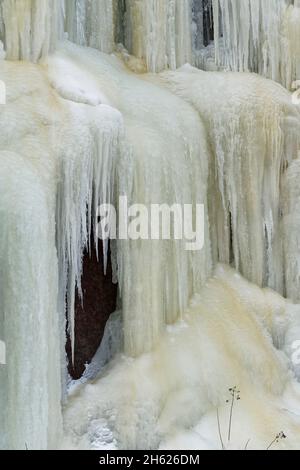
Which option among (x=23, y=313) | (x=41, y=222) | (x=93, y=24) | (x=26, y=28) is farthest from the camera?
(x=93, y=24)

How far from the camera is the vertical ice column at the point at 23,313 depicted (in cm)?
384

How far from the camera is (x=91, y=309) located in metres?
5.28

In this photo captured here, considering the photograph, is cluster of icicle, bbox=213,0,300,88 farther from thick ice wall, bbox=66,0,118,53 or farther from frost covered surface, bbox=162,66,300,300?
thick ice wall, bbox=66,0,118,53

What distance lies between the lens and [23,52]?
15.9 feet

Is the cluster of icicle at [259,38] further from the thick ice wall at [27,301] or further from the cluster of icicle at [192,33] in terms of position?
the thick ice wall at [27,301]

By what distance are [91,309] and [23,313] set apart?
57.3 inches

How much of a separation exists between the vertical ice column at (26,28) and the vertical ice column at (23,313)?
4.01ft

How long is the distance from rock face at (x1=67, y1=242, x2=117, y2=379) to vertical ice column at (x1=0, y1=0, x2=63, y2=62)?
59.1 inches

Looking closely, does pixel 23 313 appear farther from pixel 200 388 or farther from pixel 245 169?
pixel 245 169

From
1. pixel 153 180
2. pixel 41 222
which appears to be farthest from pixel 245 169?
pixel 41 222

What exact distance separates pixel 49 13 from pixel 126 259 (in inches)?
72.5

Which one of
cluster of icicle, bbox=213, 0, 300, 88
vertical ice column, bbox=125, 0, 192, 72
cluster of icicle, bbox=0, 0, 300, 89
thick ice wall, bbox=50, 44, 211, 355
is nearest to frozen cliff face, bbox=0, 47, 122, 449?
thick ice wall, bbox=50, 44, 211, 355

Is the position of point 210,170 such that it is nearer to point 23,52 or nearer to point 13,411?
point 23,52

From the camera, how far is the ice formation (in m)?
3.99
